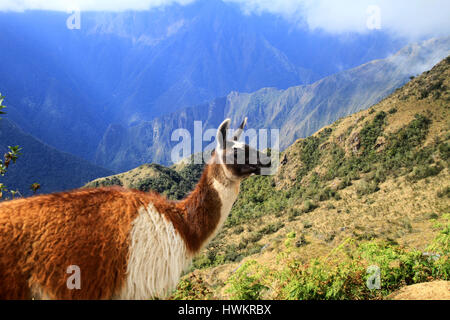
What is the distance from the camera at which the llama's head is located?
3.87 meters

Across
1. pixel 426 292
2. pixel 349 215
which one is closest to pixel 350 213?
pixel 349 215

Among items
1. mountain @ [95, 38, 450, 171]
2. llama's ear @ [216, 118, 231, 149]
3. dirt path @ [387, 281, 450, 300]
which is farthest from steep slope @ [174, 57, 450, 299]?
mountain @ [95, 38, 450, 171]

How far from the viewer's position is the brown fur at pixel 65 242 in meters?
2.39

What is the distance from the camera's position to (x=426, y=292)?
3.91 m

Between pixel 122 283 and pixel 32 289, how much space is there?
2.46 feet

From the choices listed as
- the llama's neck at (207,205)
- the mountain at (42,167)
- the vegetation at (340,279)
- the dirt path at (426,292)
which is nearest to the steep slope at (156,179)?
the mountain at (42,167)

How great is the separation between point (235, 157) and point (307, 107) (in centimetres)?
17756

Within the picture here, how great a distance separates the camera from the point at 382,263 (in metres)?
4.92

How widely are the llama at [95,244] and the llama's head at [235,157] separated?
89cm

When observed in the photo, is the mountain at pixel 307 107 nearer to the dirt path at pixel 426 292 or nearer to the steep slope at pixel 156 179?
the steep slope at pixel 156 179

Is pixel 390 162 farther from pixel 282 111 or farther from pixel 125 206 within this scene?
pixel 282 111

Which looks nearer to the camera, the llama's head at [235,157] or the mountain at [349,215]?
the llama's head at [235,157]

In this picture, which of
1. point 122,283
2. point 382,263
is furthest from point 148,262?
point 382,263

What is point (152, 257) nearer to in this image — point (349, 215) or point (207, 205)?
point (207, 205)
